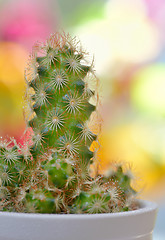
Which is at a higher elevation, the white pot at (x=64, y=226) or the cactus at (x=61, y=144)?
the cactus at (x=61, y=144)

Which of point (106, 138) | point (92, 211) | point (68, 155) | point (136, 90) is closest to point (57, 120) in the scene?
point (68, 155)

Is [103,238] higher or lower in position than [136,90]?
lower

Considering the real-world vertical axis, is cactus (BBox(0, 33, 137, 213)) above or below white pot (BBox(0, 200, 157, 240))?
above

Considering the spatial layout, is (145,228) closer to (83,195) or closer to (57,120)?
(83,195)

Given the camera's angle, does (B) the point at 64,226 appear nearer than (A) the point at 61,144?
Yes

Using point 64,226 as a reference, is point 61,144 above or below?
above
